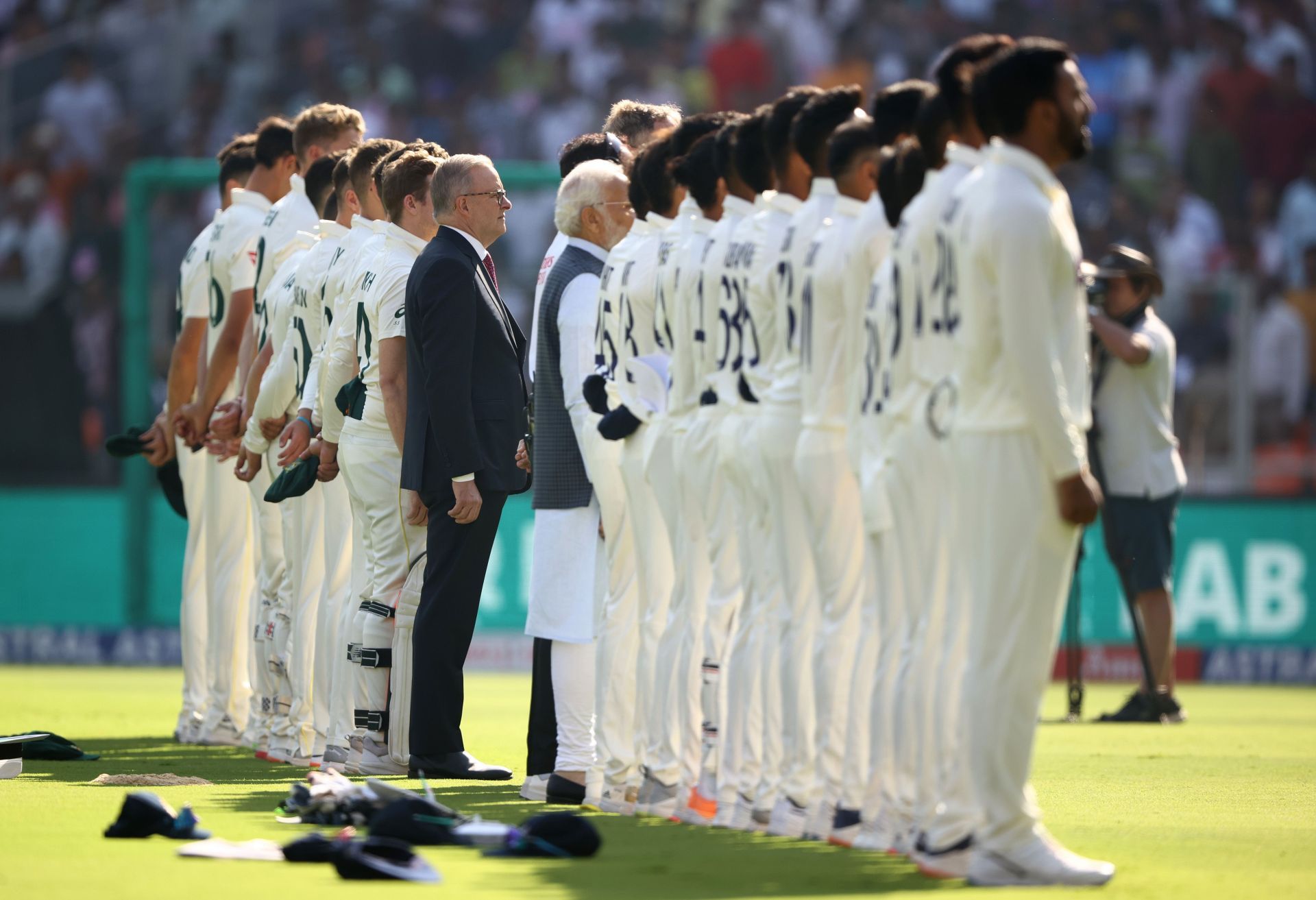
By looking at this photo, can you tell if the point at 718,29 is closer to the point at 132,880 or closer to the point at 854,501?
the point at 854,501

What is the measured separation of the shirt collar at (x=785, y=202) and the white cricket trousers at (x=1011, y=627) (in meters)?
1.76

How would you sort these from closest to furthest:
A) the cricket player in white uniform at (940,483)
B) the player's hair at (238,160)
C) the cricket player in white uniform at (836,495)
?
the cricket player in white uniform at (940,483)
the cricket player in white uniform at (836,495)
the player's hair at (238,160)

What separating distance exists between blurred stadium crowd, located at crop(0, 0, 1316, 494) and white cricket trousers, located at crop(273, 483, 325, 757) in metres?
8.73

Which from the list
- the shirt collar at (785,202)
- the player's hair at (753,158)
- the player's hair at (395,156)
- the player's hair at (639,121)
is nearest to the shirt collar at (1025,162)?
the shirt collar at (785,202)

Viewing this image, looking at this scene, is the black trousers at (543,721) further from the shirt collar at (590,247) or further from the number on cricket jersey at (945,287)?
the number on cricket jersey at (945,287)

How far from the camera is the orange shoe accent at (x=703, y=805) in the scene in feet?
26.0

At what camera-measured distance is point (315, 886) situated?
6.18 metres

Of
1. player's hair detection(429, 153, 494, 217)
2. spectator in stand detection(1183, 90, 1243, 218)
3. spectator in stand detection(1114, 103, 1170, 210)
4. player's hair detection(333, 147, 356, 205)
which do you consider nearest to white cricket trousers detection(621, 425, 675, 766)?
player's hair detection(429, 153, 494, 217)

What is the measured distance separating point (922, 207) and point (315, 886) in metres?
2.83

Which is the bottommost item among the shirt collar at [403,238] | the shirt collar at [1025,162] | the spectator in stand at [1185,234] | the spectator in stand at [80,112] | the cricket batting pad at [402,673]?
the cricket batting pad at [402,673]

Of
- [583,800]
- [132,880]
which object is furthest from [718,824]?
[132,880]

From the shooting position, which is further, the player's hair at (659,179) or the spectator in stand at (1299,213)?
the spectator in stand at (1299,213)

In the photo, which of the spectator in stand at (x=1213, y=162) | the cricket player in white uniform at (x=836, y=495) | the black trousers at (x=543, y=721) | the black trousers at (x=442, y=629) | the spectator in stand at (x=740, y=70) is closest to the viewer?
the cricket player in white uniform at (x=836, y=495)

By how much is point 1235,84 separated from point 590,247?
49.0 ft
